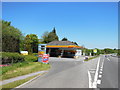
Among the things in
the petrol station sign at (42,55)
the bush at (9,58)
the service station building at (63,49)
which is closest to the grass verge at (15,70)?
the bush at (9,58)

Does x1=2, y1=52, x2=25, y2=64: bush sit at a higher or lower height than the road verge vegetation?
higher

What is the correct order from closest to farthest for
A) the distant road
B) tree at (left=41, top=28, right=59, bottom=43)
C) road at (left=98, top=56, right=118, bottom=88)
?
the distant road → road at (left=98, top=56, right=118, bottom=88) → tree at (left=41, top=28, right=59, bottom=43)

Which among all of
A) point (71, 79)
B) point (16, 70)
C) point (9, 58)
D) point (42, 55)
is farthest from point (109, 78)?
point (42, 55)

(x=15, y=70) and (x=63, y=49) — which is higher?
(x=63, y=49)

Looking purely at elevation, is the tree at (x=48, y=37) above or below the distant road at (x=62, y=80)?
above

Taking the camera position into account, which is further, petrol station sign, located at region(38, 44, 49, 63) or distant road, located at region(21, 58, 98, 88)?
petrol station sign, located at region(38, 44, 49, 63)

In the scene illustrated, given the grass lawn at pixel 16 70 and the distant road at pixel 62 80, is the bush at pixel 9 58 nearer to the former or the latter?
the grass lawn at pixel 16 70

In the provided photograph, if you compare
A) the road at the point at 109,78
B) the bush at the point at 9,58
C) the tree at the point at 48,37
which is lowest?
the road at the point at 109,78

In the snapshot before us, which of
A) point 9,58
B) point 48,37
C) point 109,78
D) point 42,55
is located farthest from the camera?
point 48,37

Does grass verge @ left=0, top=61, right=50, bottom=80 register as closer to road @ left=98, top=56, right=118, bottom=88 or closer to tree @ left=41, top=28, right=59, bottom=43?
road @ left=98, top=56, right=118, bottom=88

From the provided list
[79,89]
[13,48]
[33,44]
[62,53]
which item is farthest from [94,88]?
[33,44]

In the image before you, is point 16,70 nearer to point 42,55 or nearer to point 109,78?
point 109,78

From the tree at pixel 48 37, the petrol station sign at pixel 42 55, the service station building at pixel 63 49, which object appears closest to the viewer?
the petrol station sign at pixel 42 55

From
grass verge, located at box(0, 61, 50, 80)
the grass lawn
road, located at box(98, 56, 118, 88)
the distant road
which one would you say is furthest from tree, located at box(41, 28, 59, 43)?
the distant road
